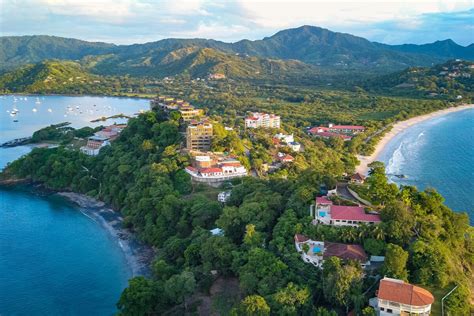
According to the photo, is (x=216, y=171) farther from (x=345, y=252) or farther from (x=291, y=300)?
(x=291, y=300)

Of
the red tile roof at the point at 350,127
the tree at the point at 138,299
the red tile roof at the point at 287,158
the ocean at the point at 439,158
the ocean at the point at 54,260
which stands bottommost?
the ocean at the point at 54,260

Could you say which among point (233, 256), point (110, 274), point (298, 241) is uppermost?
point (298, 241)

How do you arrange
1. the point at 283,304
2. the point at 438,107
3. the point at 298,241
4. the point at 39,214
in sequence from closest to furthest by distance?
the point at 283,304 → the point at 298,241 → the point at 39,214 → the point at 438,107

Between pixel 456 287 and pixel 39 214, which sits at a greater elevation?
pixel 456 287

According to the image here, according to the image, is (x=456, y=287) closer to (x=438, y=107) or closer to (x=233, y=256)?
(x=233, y=256)

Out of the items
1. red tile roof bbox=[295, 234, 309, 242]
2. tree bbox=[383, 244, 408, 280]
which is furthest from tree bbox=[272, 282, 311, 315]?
tree bbox=[383, 244, 408, 280]

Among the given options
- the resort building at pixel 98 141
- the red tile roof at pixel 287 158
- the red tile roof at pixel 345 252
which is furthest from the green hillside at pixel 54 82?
the red tile roof at pixel 345 252

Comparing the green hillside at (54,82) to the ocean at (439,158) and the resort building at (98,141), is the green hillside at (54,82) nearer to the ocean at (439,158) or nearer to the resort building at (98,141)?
the resort building at (98,141)

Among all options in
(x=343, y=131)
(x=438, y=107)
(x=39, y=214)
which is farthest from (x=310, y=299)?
(x=438, y=107)
